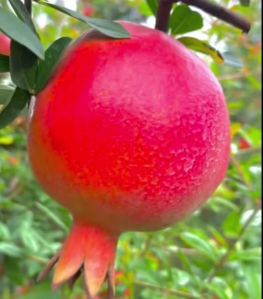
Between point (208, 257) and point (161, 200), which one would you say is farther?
point (208, 257)

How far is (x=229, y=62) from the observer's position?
0.87 meters

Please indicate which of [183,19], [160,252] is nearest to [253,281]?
[160,252]

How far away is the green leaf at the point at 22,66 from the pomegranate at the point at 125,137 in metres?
0.02

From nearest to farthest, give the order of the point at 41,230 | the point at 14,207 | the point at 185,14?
the point at 185,14, the point at 14,207, the point at 41,230

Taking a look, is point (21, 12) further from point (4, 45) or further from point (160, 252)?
point (160, 252)

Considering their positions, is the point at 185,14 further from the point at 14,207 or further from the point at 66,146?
the point at 14,207

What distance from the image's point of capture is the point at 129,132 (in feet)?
1.88

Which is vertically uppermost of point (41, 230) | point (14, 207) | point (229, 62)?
point (229, 62)

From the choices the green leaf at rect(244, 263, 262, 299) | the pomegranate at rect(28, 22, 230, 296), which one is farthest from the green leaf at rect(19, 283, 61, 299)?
the green leaf at rect(244, 263, 262, 299)

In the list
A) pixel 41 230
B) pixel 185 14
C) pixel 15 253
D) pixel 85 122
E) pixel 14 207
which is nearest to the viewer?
pixel 85 122

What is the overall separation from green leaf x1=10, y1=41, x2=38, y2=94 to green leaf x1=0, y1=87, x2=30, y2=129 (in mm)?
16

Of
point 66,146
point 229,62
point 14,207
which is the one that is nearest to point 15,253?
point 14,207

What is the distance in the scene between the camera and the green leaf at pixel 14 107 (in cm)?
66

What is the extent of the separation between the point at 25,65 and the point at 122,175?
6.0 inches
